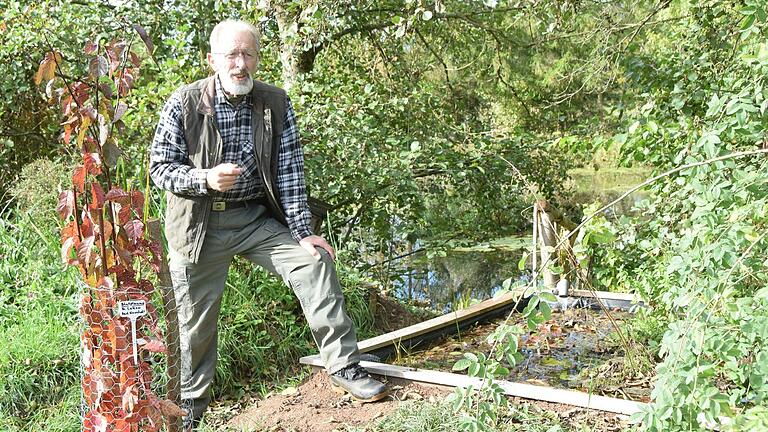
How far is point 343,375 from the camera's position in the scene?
3.80 m

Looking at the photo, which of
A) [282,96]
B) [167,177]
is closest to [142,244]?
[167,177]

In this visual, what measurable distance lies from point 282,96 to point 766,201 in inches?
89.5

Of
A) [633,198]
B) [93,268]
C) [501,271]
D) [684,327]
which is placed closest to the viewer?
[684,327]

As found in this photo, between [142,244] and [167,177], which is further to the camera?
[167,177]

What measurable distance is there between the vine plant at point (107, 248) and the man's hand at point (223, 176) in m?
0.60

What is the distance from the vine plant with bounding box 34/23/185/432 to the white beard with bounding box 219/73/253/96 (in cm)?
96

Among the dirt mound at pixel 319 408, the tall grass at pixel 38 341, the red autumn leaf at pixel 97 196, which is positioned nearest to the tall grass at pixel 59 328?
Result: the tall grass at pixel 38 341

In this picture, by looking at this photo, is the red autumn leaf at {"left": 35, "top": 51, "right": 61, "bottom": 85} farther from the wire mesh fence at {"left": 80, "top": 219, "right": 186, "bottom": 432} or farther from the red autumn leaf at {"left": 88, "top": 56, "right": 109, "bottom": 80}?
the wire mesh fence at {"left": 80, "top": 219, "right": 186, "bottom": 432}

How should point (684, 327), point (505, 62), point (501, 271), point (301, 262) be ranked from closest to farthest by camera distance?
1. point (684, 327)
2. point (301, 262)
3. point (501, 271)
4. point (505, 62)

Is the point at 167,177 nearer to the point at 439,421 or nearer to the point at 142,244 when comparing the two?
the point at 142,244

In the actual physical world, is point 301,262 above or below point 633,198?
above

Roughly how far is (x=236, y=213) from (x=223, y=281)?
1.13 feet

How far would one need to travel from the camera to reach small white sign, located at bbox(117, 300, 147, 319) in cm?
258

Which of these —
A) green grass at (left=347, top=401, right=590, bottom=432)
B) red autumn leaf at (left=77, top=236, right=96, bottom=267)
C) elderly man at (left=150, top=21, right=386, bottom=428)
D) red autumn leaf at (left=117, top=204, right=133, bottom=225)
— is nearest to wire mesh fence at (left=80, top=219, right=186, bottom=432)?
red autumn leaf at (left=77, top=236, right=96, bottom=267)
